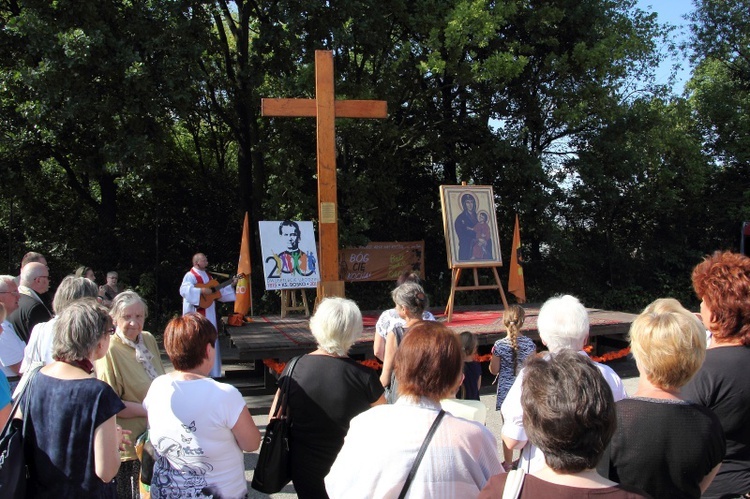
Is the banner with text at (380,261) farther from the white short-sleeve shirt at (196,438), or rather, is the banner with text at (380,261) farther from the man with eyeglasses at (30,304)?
the white short-sleeve shirt at (196,438)

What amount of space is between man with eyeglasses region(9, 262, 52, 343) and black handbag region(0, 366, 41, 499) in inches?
88.6

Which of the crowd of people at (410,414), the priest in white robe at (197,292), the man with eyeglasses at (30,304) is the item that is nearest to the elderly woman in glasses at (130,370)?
the crowd of people at (410,414)

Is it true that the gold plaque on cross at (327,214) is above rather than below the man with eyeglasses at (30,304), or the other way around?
above

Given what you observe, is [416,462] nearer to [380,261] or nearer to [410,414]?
[410,414]

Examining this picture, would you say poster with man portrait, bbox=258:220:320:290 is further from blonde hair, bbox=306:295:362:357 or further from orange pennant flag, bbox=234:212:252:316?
blonde hair, bbox=306:295:362:357

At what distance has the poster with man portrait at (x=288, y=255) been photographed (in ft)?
32.4

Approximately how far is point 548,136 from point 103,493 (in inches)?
598

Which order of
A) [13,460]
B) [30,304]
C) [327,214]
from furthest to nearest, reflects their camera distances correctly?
[327,214]
[30,304]
[13,460]

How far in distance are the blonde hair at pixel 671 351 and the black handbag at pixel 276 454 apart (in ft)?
5.08

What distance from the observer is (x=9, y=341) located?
4094 mm

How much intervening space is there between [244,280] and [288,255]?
842mm

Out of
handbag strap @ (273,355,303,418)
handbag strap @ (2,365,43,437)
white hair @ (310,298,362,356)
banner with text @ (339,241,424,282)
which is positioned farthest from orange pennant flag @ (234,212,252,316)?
handbag strap @ (2,365,43,437)

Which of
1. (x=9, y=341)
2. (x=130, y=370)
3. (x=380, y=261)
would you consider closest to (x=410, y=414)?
(x=130, y=370)

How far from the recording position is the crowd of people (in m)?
1.83
